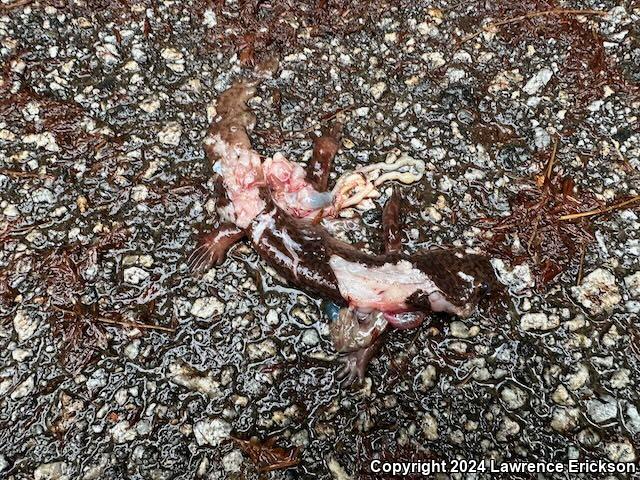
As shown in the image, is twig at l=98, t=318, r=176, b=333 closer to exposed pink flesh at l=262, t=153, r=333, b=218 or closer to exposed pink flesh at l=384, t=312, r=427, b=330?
exposed pink flesh at l=262, t=153, r=333, b=218

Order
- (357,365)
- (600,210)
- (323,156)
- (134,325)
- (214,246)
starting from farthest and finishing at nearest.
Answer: (323,156), (600,210), (214,246), (134,325), (357,365)

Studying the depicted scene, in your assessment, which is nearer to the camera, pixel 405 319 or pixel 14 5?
pixel 405 319

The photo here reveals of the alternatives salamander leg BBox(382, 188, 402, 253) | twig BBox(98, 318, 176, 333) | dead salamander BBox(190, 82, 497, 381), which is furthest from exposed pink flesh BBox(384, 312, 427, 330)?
twig BBox(98, 318, 176, 333)

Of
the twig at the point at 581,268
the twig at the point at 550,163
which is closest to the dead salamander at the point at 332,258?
the twig at the point at 581,268

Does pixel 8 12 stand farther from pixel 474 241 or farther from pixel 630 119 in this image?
pixel 630 119

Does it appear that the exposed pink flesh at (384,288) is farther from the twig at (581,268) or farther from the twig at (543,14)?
the twig at (543,14)

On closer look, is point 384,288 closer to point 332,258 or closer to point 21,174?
point 332,258

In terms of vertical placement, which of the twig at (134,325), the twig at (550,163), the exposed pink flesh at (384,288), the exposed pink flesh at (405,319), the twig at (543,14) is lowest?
the twig at (134,325)

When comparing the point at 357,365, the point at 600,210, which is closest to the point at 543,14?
the point at 600,210
